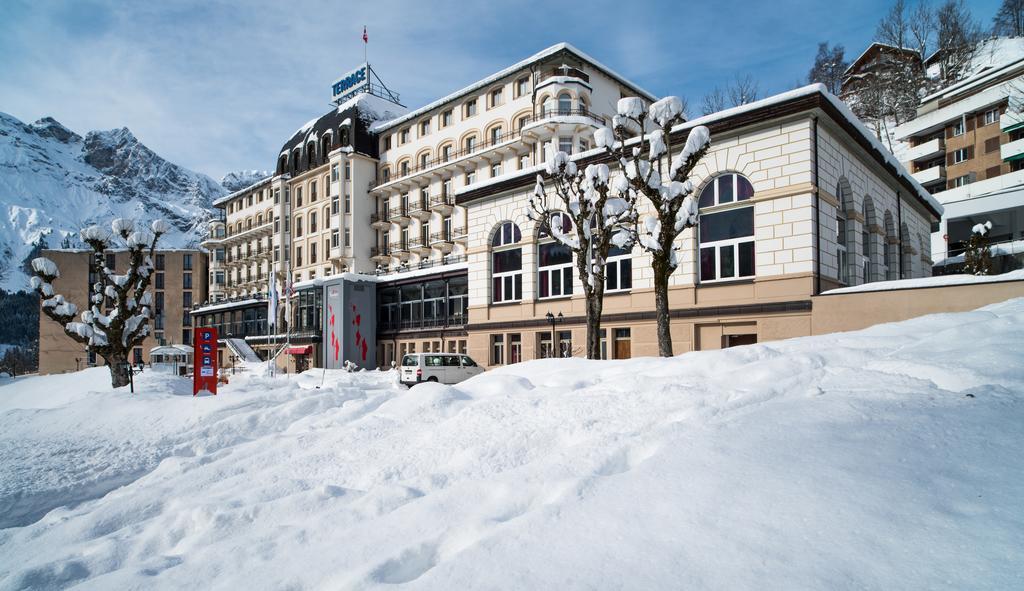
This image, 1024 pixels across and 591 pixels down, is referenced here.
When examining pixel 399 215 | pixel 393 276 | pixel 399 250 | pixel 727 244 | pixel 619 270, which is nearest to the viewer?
pixel 727 244

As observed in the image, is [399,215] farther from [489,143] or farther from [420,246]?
[489,143]

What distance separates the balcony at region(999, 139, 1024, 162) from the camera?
137 ft

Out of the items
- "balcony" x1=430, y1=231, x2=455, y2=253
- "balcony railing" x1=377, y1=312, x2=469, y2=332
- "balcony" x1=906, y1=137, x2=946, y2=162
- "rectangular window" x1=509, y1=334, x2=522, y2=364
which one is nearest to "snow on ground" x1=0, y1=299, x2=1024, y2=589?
"rectangular window" x1=509, y1=334, x2=522, y2=364

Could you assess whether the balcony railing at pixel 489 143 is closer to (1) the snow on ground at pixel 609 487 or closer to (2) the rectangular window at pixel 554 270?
(2) the rectangular window at pixel 554 270

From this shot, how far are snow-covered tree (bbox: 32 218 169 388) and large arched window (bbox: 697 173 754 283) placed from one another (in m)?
23.2

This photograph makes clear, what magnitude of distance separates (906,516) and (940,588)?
0.68 metres

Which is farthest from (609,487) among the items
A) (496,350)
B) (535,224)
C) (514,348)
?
(496,350)

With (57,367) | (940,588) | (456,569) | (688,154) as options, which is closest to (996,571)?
(940,588)

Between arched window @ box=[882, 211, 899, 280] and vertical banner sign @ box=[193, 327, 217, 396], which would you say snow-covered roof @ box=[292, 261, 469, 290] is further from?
arched window @ box=[882, 211, 899, 280]

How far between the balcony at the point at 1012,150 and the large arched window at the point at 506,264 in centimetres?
4149

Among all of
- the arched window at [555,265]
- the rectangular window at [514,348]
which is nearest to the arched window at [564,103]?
the arched window at [555,265]

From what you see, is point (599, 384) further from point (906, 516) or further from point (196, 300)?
point (196, 300)

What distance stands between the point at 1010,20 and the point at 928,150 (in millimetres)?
33449

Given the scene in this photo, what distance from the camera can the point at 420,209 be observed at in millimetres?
45656
